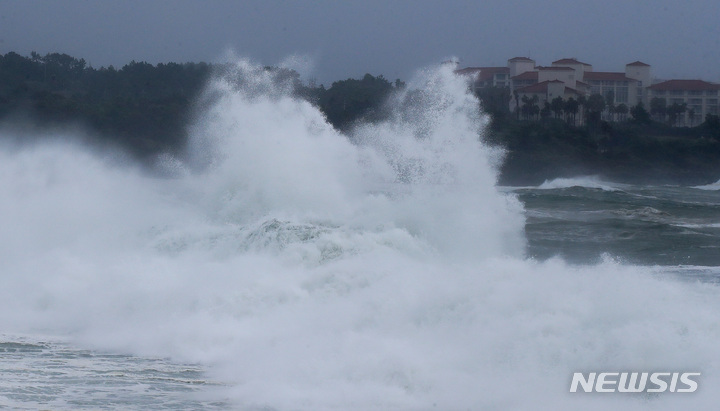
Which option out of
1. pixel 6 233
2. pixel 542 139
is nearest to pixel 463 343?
pixel 6 233

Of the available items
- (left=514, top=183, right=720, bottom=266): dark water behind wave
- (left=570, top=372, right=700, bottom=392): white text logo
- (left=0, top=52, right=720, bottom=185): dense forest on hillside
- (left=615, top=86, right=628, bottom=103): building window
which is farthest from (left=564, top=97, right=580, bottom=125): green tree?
(left=570, top=372, right=700, bottom=392): white text logo

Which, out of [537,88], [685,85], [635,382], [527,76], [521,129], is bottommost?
[635,382]

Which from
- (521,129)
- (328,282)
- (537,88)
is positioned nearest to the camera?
(328,282)

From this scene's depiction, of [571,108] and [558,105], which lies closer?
[571,108]

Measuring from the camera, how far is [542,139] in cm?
6116

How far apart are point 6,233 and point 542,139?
4851 cm

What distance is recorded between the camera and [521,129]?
203ft

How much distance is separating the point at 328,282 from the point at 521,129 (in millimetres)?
51336

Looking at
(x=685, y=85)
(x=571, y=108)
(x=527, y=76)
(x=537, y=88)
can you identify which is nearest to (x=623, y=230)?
(x=571, y=108)

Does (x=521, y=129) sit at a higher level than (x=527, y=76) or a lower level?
lower

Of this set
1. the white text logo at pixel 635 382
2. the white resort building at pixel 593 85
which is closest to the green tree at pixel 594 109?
the white resort building at pixel 593 85

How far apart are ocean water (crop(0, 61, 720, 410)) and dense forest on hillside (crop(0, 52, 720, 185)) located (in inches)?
1288

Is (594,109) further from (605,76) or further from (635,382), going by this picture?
(635,382)

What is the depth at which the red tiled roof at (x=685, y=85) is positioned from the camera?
73625 millimetres
